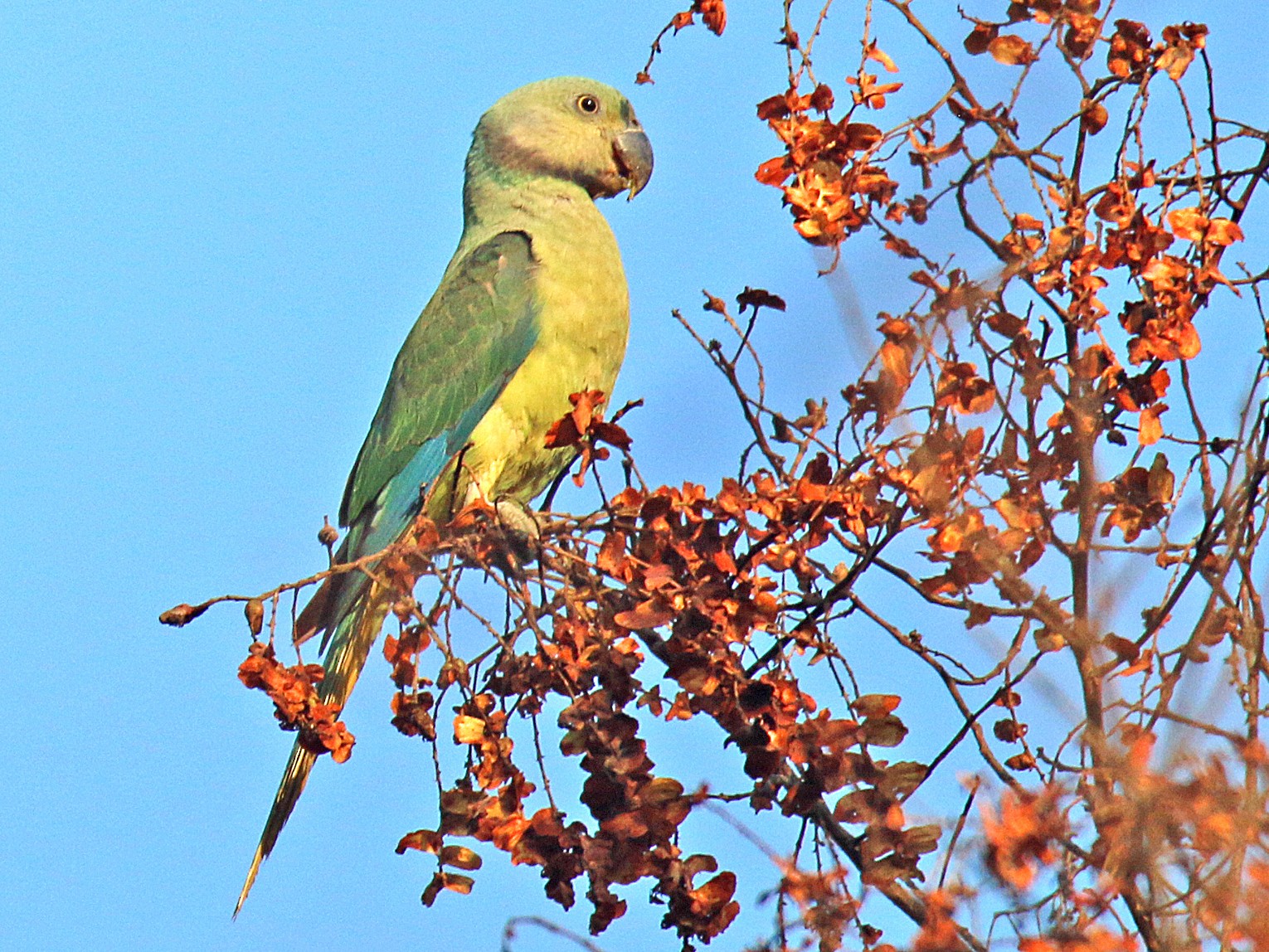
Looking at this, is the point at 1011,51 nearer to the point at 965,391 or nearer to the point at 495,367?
the point at 965,391

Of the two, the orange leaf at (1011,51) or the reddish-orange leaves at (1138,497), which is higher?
the orange leaf at (1011,51)

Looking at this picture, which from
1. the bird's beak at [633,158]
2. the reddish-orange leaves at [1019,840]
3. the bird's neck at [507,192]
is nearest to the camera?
the reddish-orange leaves at [1019,840]

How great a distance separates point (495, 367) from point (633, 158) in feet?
3.73

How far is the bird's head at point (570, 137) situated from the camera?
5137 mm

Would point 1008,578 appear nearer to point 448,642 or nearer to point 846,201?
point 846,201

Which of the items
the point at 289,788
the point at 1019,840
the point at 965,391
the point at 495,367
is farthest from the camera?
the point at 495,367

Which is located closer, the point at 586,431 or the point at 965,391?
the point at 965,391

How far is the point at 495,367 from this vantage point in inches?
180

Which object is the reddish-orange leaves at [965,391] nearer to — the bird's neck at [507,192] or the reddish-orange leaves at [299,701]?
the reddish-orange leaves at [299,701]

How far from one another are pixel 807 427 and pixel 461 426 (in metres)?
2.34

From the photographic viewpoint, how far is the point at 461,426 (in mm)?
4547

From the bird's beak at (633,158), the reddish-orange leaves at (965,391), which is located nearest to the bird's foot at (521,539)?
the reddish-orange leaves at (965,391)

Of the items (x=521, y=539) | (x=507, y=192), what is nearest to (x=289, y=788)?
(x=521, y=539)

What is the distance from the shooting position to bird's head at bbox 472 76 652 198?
5.14 meters
